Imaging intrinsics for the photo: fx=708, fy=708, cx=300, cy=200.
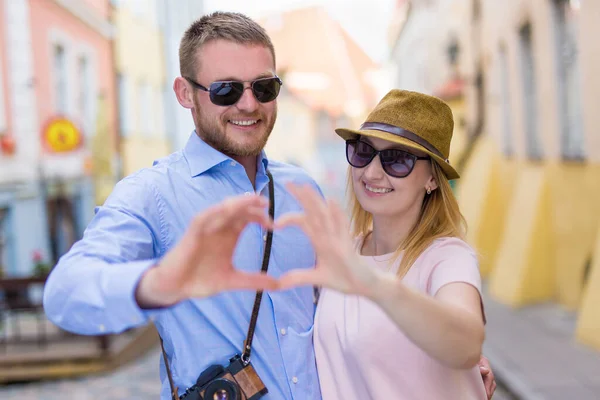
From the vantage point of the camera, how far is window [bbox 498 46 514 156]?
1358 centimetres

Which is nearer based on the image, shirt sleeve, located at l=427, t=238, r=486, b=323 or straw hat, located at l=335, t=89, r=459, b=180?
shirt sleeve, located at l=427, t=238, r=486, b=323

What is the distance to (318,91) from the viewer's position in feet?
143

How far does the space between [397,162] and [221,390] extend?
884 millimetres

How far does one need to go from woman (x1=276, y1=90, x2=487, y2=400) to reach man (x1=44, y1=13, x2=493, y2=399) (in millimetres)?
146

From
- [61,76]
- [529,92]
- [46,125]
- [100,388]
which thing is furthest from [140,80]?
[100,388]

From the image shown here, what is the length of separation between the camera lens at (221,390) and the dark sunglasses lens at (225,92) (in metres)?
0.85

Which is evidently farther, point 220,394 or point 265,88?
point 265,88

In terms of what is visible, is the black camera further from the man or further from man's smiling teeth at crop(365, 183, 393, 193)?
man's smiling teeth at crop(365, 183, 393, 193)

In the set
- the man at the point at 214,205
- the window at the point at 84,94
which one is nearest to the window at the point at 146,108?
the window at the point at 84,94

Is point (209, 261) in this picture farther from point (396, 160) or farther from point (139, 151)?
point (139, 151)

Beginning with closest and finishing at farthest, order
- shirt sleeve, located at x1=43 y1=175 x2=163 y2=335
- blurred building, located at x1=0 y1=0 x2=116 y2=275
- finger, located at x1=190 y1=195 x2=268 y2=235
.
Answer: finger, located at x1=190 y1=195 x2=268 y2=235, shirt sleeve, located at x1=43 y1=175 x2=163 y2=335, blurred building, located at x1=0 y1=0 x2=116 y2=275

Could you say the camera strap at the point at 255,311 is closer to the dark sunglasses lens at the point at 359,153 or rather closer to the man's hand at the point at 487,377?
the dark sunglasses lens at the point at 359,153

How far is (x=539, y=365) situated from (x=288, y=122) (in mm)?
32357

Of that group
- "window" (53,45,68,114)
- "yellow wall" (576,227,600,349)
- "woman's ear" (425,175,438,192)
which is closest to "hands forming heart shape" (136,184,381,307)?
"woman's ear" (425,175,438,192)
